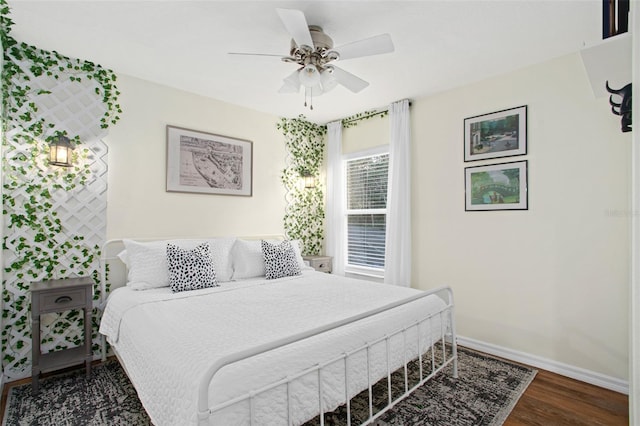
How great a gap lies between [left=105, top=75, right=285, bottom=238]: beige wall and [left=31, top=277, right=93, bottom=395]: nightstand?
581 mm

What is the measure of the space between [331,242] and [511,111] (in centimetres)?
255

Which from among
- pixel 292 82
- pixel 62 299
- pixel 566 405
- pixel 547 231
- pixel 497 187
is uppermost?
pixel 292 82

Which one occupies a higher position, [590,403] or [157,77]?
[157,77]

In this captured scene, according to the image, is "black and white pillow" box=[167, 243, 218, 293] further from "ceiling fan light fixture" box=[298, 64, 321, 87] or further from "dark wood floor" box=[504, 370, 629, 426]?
"dark wood floor" box=[504, 370, 629, 426]

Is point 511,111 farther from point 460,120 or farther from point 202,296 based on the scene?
point 202,296

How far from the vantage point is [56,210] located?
2672 mm

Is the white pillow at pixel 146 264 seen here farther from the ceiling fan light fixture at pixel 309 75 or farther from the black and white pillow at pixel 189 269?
the ceiling fan light fixture at pixel 309 75

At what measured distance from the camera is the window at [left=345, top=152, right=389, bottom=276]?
4.11 meters

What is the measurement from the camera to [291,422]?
4.55 feet

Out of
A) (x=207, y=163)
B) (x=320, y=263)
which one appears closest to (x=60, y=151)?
(x=207, y=163)

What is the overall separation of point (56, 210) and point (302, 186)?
260 cm

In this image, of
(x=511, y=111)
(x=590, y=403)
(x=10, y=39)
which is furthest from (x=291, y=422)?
(x=10, y=39)

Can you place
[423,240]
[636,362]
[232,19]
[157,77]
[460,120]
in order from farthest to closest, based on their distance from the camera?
1. [423,240]
2. [460,120]
3. [157,77]
4. [232,19]
5. [636,362]

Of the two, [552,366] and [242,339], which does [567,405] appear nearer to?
[552,366]
